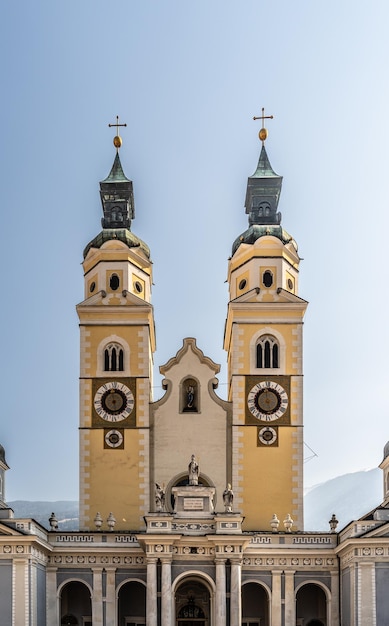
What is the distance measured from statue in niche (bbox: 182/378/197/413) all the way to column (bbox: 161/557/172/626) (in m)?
9.52

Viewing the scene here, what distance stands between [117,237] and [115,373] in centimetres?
703

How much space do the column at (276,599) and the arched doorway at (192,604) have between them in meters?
3.09

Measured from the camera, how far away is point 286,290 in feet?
186

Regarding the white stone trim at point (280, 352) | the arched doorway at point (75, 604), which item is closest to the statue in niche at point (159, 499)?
the arched doorway at point (75, 604)

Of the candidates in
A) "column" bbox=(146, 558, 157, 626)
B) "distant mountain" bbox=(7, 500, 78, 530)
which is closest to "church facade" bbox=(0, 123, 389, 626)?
"column" bbox=(146, 558, 157, 626)

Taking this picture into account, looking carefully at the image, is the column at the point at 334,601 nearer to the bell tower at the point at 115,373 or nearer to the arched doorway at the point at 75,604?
the bell tower at the point at 115,373

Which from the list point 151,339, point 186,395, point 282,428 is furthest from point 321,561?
point 151,339

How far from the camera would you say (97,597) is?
4972cm

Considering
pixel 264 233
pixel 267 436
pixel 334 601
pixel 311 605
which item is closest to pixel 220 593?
pixel 334 601

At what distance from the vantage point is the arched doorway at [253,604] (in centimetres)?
5150

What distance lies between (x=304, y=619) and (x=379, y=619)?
20.8 feet

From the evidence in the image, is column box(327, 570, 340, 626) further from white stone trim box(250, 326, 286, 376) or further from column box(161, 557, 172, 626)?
white stone trim box(250, 326, 286, 376)

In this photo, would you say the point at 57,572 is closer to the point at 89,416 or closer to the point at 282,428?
the point at 89,416

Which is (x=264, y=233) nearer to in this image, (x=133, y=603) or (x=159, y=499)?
(x=159, y=499)
